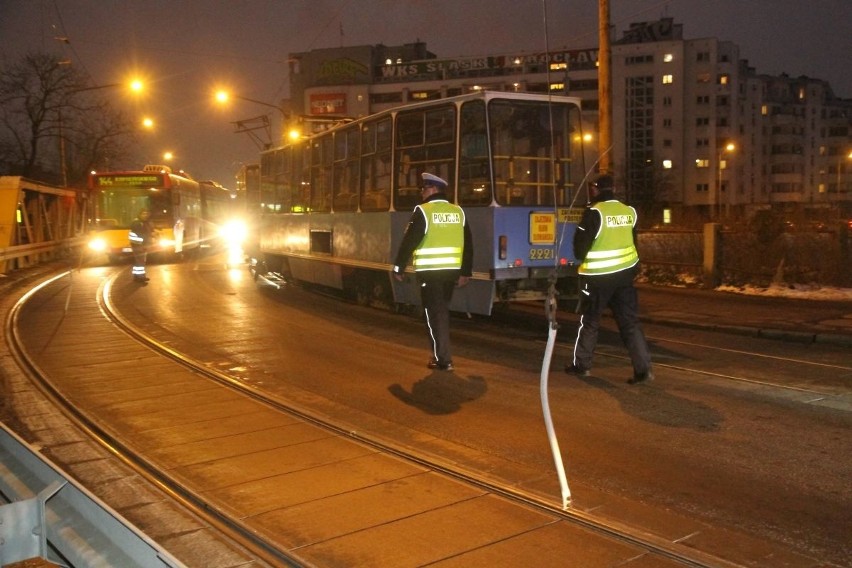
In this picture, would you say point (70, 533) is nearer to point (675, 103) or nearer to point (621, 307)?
point (621, 307)

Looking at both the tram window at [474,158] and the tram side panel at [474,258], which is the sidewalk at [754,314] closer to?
the tram side panel at [474,258]

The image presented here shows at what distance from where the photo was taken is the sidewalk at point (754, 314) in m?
11.4

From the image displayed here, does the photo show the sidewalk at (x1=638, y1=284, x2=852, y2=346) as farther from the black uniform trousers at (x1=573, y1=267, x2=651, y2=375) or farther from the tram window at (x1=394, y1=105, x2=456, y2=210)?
the tram window at (x1=394, y1=105, x2=456, y2=210)

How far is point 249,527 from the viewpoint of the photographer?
15.6 feet

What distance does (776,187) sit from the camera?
9900 centimetres

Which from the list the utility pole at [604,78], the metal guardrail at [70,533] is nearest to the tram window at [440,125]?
the utility pole at [604,78]

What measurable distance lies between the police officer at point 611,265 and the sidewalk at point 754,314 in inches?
166

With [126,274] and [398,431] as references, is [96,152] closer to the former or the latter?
[126,274]

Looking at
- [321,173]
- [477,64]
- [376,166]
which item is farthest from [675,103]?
[376,166]

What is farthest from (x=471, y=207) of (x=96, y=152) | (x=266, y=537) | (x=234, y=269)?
(x=96, y=152)

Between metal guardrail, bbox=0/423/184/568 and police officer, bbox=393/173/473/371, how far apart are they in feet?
17.7

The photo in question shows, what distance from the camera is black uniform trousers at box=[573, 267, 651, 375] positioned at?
27.0 ft

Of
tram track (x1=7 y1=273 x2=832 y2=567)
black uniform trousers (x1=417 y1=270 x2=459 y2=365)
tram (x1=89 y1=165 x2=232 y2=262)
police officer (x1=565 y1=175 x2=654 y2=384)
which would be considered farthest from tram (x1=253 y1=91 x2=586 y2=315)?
tram (x1=89 y1=165 x2=232 y2=262)

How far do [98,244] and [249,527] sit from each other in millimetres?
27279
